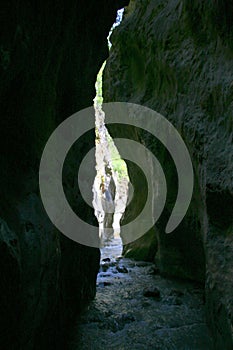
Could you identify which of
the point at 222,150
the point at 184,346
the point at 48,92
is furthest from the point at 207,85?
the point at 184,346

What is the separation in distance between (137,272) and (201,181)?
4606mm

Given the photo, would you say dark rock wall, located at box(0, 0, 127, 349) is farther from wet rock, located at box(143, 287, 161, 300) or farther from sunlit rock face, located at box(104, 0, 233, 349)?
wet rock, located at box(143, 287, 161, 300)

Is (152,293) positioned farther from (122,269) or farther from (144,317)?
(122,269)

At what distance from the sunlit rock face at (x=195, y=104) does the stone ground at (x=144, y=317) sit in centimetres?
46

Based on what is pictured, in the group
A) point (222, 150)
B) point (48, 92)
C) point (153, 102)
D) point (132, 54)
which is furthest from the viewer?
point (132, 54)

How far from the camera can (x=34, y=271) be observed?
2.55 m

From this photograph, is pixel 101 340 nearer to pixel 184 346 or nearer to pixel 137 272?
A: pixel 184 346

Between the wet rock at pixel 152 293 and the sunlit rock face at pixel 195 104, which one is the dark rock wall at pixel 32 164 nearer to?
the sunlit rock face at pixel 195 104

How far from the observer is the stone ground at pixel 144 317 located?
3812 millimetres

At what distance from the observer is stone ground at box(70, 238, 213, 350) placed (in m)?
3.81

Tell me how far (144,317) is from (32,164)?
2.90m

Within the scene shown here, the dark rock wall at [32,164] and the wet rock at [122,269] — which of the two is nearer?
the dark rock wall at [32,164]

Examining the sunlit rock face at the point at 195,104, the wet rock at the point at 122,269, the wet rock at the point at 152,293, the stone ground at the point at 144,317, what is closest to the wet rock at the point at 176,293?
the stone ground at the point at 144,317

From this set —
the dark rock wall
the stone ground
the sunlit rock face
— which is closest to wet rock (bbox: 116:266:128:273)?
the stone ground
